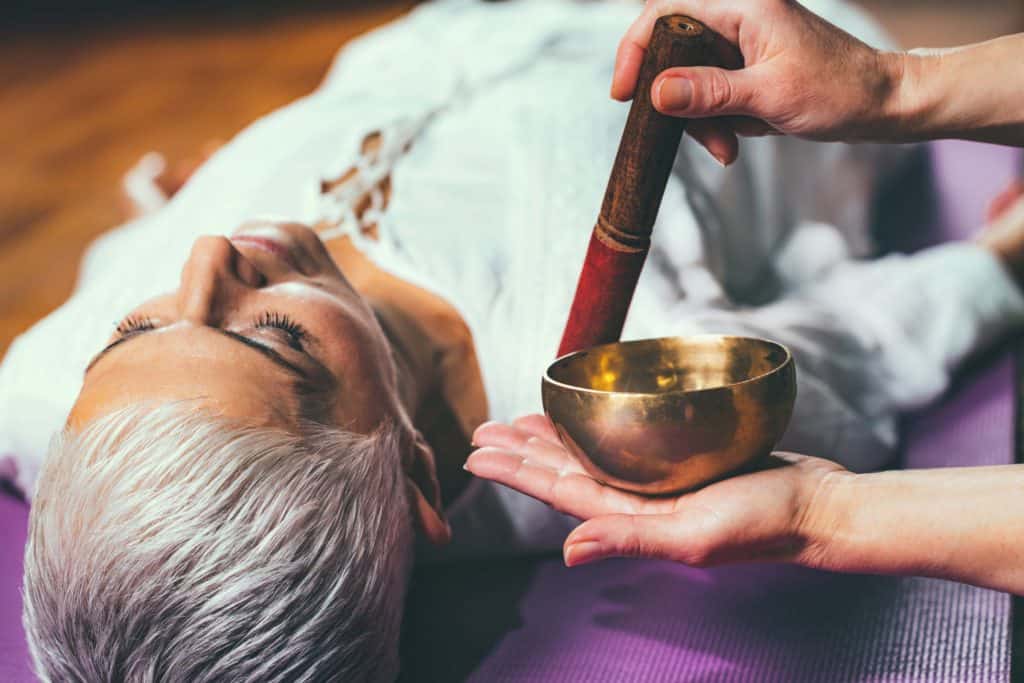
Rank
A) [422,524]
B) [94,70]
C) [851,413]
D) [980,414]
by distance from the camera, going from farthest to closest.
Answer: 1. [94,70]
2. [980,414]
3. [851,413]
4. [422,524]

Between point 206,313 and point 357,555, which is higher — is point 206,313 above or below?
above

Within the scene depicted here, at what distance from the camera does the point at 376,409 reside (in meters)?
0.99

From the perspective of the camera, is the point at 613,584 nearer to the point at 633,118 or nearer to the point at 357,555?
the point at 357,555

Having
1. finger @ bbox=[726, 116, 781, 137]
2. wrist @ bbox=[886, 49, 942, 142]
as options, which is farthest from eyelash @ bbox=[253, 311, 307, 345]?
wrist @ bbox=[886, 49, 942, 142]

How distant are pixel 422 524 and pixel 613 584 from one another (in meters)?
0.22

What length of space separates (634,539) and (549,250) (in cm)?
54

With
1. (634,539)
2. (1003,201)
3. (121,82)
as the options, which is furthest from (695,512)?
(121,82)

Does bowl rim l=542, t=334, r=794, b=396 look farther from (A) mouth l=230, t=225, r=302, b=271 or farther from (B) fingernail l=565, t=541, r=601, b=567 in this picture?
(A) mouth l=230, t=225, r=302, b=271

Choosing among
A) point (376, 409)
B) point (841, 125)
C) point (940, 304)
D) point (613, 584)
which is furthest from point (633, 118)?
point (940, 304)

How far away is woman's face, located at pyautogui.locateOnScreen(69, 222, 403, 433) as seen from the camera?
90 centimetres

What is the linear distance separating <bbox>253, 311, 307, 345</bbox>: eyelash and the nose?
0.03m

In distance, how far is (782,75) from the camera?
0.91 m

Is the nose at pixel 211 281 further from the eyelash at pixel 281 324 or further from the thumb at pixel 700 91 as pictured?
the thumb at pixel 700 91

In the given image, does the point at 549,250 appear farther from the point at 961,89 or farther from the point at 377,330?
the point at 961,89
